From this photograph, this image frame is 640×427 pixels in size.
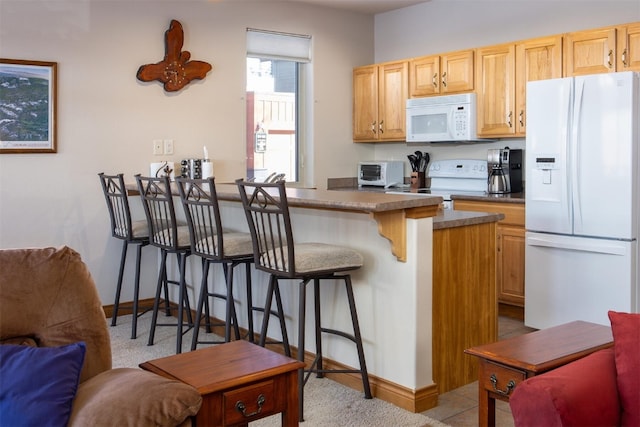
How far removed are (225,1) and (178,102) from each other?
3.10ft

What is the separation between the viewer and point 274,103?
612cm

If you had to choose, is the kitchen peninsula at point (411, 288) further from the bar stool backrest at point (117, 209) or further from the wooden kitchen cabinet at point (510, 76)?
the wooden kitchen cabinet at point (510, 76)

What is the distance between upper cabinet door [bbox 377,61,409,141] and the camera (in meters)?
6.00

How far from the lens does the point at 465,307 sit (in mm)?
3404

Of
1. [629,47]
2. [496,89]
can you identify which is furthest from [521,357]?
[496,89]

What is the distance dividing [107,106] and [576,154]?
3.27 m

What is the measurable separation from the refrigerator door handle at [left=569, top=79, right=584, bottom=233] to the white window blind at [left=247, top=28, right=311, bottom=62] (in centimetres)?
268

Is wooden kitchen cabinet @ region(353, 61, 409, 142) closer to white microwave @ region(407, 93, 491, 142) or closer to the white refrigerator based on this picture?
white microwave @ region(407, 93, 491, 142)

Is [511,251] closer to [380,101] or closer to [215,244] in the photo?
[380,101]

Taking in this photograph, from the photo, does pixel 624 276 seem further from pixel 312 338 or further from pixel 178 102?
pixel 178 102

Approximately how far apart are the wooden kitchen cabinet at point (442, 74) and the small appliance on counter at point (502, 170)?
23.5 inches

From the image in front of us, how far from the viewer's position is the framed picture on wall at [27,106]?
4527 millimetres

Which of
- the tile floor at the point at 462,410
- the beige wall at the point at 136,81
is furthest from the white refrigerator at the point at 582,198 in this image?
the tile floor at the point at 462,410

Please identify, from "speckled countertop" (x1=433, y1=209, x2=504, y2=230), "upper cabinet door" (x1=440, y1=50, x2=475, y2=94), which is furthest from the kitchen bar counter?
"upper cabinet door" (x1=440, y1=50, x2=475, y2=94)
